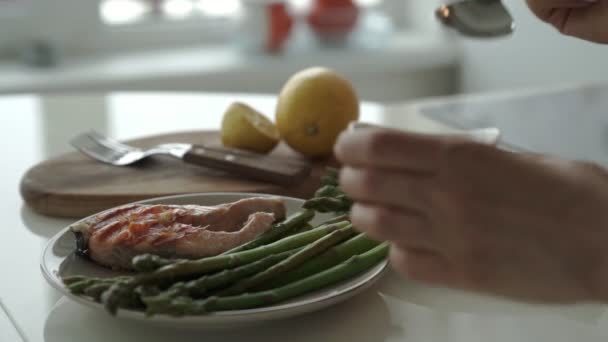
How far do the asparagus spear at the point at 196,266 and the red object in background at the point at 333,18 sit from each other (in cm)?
213

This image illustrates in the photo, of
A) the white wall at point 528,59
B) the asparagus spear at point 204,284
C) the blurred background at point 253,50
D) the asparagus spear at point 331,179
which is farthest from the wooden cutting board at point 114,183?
the white wall at point 528,59

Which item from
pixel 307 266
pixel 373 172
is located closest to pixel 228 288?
pixel 307 266

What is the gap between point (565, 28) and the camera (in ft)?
4.54

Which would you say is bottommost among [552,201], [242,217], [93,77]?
[93,77]

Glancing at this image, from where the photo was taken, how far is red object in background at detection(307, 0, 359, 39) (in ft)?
9.90

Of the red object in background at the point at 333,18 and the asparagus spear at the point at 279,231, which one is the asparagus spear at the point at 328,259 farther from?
the red object in background at the point at 333,18

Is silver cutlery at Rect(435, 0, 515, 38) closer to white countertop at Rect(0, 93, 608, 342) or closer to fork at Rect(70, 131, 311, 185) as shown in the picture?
fork at Rect(70, 131, 311, 185)

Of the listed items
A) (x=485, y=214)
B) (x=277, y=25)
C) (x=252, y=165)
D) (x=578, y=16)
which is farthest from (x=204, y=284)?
(x=277, y=25)

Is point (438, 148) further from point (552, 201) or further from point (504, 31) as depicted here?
point (504, 31)

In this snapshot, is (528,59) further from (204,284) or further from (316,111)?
(204,284)

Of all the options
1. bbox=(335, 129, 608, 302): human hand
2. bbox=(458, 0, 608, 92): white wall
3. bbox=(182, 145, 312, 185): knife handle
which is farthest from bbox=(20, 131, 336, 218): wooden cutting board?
bbox=(458, 0, 608, 92): white wall

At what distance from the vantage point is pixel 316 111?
140 cm

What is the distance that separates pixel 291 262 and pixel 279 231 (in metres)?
0.09

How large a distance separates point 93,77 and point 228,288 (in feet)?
6.49
